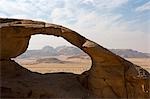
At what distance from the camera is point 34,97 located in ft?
29.0

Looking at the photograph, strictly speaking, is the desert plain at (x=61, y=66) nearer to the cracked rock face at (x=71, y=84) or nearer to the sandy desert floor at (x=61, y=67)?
the sandy desert floor at (x=61, y=67)

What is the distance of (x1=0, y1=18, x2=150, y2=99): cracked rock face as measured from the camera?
8.94 m

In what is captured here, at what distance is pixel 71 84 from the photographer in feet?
31.9

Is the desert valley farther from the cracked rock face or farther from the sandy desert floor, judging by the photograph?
the cracked rock face

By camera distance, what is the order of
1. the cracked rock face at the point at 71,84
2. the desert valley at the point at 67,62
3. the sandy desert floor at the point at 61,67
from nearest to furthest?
the cracked rock face at the point at 71,84
the sandy desert floor at the point at 61,67
the desert valley at the point at 67,62

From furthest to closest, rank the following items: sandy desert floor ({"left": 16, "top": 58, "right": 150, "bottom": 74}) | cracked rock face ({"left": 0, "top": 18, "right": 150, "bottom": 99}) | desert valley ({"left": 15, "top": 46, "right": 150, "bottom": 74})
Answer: desert valley ({"left": 15, "top": 46, "right": 150, "bottom": 74}) < sandy desert floor ({"left": 16, "top": 58, "right": 150, "bottom": 74}) < cracked rock face ({"left": 0, "top": 18, "right": 150, "bottom": 99})

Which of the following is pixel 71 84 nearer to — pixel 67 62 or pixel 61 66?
pixel 61 66

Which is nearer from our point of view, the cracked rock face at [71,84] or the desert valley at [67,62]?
the cracked rock face at [71,84]

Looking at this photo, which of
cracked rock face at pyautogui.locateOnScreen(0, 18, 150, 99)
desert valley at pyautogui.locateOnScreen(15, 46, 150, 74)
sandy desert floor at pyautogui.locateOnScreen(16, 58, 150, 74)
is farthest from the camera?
desert valley at pyautogui.locateOnScreen(15, 46, 150, 74)

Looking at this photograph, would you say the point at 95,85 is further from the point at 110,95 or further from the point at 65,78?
the point at 65,78

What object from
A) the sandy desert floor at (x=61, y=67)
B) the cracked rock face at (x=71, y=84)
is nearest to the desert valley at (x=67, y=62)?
the sandy desert floor at (x=61, y=67)

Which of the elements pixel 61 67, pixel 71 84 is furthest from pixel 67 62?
pixel 71 84

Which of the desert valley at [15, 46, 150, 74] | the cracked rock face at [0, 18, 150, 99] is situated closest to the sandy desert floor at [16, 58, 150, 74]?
the desert valley at [15, 46, 150, 74]

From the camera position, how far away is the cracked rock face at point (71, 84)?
894 centimetres
